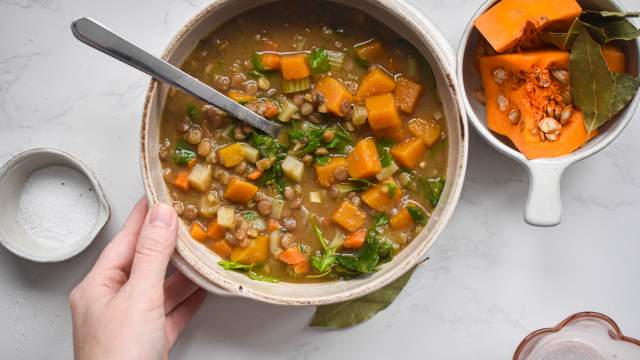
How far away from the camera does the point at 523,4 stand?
2.93 m

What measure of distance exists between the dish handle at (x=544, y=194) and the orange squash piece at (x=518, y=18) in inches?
21.9

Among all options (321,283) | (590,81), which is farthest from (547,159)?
(321,283)

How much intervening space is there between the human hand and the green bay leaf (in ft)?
6.17

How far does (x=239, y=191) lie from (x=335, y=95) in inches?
24.0

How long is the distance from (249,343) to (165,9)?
5.73 feet

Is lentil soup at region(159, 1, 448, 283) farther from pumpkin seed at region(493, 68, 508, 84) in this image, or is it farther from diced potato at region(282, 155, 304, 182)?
pumpkin seed at region(493, 68, 508, 84)

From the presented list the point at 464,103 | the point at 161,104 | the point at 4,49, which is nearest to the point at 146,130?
the point at 161,104

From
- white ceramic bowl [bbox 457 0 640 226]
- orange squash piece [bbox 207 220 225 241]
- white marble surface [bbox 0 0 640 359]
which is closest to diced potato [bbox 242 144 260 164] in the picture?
orange squash piece [bbox 207 220 225 241]

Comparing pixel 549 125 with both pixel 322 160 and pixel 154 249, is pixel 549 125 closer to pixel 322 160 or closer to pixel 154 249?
pixel 322 160

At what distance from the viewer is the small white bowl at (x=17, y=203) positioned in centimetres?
318

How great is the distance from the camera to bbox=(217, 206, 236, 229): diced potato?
301cm

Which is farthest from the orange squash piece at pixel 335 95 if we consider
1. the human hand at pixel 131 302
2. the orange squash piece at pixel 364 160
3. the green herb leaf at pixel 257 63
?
the human hand at pixel 131 302

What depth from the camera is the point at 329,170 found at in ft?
9.94

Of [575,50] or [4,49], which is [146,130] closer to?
[4,49]
